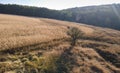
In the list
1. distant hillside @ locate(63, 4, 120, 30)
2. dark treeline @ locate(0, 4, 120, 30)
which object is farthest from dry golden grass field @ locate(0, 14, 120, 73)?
distant hillside @ locate(63, 4, 120, 30)

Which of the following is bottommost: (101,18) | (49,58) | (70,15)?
(101,18)

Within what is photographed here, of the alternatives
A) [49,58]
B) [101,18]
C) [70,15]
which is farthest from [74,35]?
[101,18]

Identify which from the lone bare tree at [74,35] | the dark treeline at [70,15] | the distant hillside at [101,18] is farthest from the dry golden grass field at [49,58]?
the distant hillside at [101,18]

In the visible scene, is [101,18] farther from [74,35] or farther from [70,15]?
[74,35]

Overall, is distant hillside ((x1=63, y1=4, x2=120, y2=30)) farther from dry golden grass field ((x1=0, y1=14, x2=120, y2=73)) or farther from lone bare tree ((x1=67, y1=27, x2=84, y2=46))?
dry golden grass field ((x1=0, y1=14, x2=120, y2=73))

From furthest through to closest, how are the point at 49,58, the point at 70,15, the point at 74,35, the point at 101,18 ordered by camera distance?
1. the point at 70,15
2. the point at 101,18
3. the point at 74,35
4. the point at 49,58

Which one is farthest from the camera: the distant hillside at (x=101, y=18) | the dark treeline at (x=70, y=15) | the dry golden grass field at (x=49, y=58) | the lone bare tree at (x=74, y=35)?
the distant hillside at (x=101, y=18)

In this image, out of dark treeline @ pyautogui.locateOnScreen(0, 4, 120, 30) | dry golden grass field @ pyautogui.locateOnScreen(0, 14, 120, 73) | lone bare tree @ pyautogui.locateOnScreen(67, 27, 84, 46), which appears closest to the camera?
dry golden grass field @ pyautogui.locateOnScreen(0, 14, 120, 73)

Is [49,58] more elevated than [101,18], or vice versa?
[49,58]

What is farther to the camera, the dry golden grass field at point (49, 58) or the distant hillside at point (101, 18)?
the distant hillside at point (101, 18)

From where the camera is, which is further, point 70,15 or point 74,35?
point 70,15

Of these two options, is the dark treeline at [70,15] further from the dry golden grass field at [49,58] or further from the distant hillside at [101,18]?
the dry golden grass field at [49,58]

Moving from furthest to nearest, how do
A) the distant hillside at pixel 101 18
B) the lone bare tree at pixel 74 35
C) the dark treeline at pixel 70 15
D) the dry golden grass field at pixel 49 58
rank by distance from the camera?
the distant hillside at pixel 101 18
the dark treeline at pixel 70 15
the lone bare tree at pixel 74 35
the dry golden grass field at pixel 49 58

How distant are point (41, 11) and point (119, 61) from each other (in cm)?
7597
